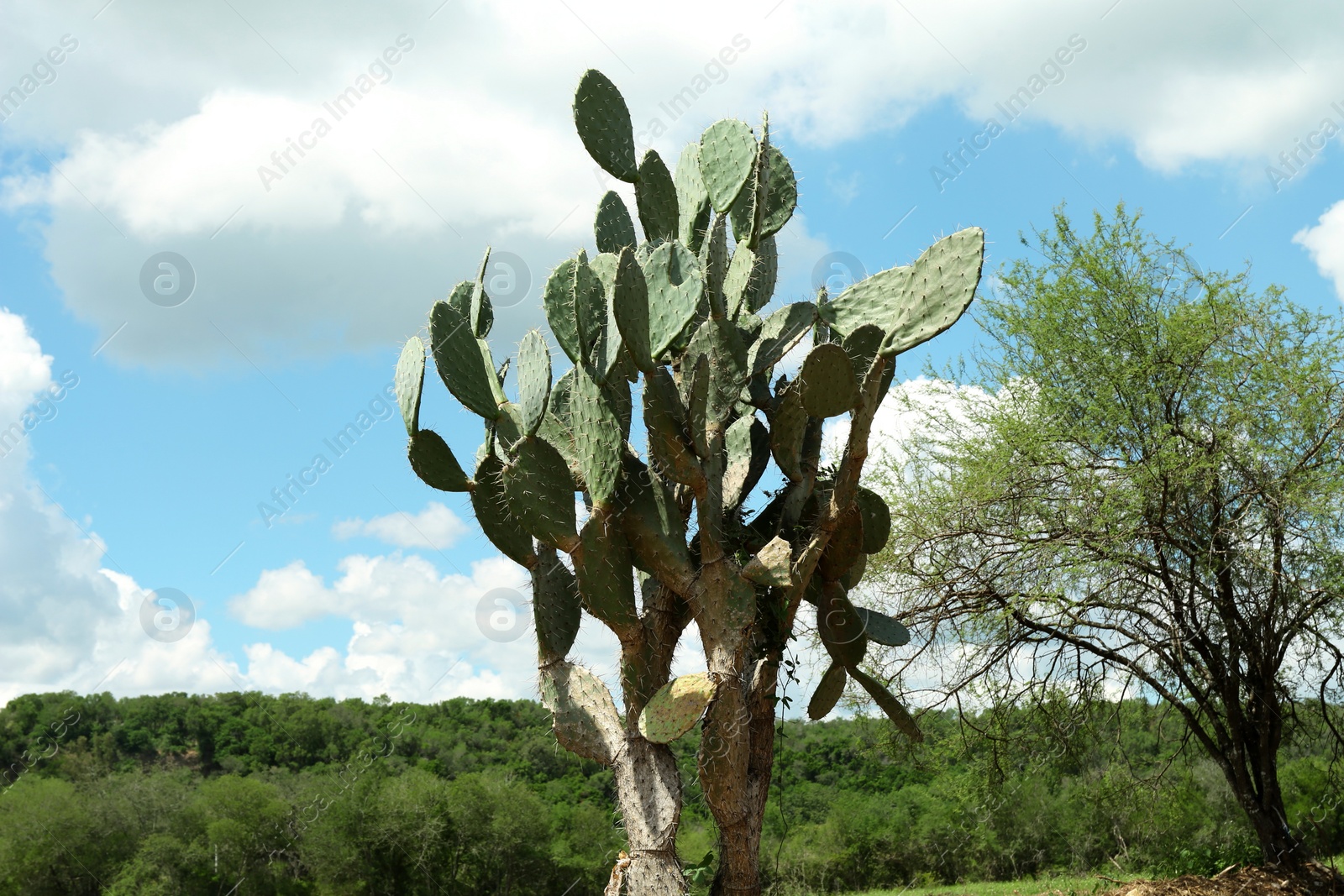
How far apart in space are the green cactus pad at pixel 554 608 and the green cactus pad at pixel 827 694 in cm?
123

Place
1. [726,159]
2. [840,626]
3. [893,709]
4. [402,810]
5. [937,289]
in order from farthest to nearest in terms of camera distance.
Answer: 1. [402,810]
2. [893,709]
3. [840,626]
4. [726,159]
5. [937,289]

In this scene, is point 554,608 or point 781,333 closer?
point 554,608

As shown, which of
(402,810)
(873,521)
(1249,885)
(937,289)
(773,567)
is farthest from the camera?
(402,810)

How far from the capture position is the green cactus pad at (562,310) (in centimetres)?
368

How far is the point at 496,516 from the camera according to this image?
400 cm

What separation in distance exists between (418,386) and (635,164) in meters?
1.45

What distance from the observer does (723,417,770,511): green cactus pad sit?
4203 mm

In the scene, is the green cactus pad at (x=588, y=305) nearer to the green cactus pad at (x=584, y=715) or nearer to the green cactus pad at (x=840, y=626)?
the green cactus pad at (x=584, y=715)

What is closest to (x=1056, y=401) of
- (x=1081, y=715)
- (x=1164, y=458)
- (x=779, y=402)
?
(x=1164, y=458)

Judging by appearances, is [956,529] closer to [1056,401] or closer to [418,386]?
[1056,401]

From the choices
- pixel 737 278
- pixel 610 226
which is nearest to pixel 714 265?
pixel 737 278

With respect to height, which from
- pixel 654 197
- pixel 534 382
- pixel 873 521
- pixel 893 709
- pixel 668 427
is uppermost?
pixel 654 197

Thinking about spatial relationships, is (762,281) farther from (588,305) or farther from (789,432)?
(588,305)

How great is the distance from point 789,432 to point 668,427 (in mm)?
612
